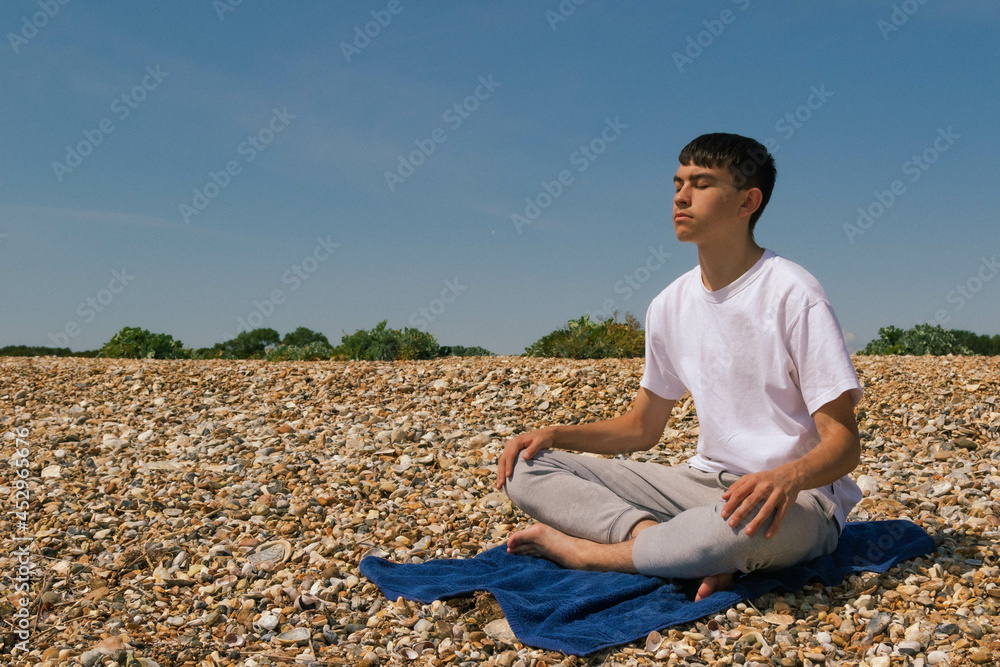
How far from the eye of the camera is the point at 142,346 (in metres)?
13.1

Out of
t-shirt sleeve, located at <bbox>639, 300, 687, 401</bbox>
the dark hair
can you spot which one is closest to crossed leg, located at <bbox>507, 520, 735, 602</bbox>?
t-shirt sleeve, located at <bbox>639, 300, 687, 401</bbox>

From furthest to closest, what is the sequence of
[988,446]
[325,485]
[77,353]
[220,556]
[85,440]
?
[77,353] → [85,440] → [988,446] → [325,485] → [220,556]

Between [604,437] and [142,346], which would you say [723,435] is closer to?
→ [604,437]

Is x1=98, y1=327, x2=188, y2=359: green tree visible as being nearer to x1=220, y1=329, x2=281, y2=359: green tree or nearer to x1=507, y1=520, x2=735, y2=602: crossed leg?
x1=220, y1=329, x2=281, y2=359: green tree

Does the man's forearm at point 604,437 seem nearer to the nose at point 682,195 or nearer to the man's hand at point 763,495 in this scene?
the man's hand at point 763,495

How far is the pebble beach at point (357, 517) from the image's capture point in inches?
118

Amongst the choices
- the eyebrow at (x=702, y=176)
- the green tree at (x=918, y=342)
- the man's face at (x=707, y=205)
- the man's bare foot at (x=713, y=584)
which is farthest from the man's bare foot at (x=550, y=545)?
the green tree at (x=918, y=342)

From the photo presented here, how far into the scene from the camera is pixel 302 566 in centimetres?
391

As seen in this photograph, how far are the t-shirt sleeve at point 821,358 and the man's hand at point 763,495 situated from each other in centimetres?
34

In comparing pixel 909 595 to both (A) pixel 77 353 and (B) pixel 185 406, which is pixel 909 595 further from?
(A) pixel 77 353

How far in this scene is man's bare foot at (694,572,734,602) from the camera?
3.11m

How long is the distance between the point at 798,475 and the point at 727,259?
0.99 metres

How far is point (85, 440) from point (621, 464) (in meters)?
5.26

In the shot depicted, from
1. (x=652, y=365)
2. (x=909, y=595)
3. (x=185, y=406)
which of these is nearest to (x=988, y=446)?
(x=909, y=595)
